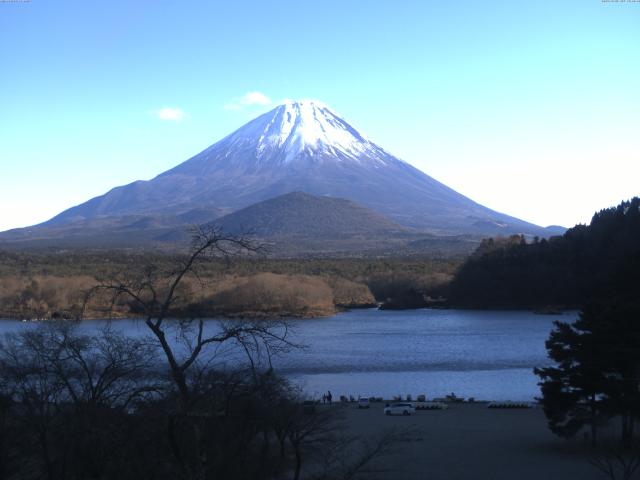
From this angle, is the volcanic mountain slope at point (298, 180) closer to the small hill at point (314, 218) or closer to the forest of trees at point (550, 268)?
the small hill at point (314, 218)

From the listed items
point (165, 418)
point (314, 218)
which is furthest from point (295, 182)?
point (165, 418)

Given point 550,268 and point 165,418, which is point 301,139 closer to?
point 550,268

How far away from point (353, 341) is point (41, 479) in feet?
78.4

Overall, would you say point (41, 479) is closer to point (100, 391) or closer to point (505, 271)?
point (100, 391)

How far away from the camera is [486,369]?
23.7m

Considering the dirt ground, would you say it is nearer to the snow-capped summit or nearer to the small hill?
the small hill

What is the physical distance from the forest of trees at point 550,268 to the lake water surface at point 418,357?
736 centimetres

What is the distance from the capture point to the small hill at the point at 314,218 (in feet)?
336

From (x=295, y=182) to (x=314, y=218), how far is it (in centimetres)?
1801

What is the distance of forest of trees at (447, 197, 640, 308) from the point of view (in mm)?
47969

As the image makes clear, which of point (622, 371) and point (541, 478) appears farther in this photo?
point (622, 371)

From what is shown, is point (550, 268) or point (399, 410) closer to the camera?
point (399, 410)

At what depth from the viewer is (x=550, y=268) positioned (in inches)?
1933

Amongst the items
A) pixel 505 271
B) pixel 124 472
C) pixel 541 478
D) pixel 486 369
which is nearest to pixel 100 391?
pixel 124 472
